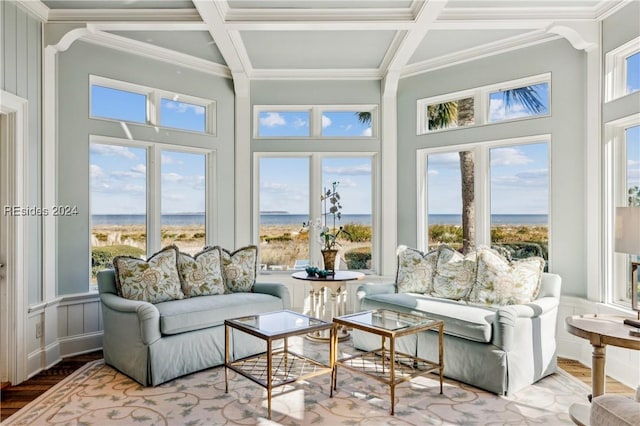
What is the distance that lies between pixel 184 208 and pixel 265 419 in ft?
9.43

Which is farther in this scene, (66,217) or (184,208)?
(184,208)

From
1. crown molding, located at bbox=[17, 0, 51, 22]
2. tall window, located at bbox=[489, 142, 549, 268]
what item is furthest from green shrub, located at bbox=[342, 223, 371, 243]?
crown molding, located at bbox=[17, 0, 51, 22]

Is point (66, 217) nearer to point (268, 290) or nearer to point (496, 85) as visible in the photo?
point (268, 290)

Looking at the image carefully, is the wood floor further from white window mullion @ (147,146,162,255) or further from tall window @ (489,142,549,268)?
white window mullion @ (147,146,162,255)

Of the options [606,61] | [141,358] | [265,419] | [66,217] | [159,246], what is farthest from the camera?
[159,246]

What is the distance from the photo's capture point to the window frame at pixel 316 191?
512cm

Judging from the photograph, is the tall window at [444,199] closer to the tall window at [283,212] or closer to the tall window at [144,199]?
the tall window at [283,212]

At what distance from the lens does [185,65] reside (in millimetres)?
4770

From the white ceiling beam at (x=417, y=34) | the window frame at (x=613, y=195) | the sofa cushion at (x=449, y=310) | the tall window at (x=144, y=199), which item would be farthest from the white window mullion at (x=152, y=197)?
the window frame at (x=613, y=195)

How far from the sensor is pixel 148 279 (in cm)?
367

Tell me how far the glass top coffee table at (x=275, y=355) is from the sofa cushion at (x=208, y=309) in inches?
A: 14.5

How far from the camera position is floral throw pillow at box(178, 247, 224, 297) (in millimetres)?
3963

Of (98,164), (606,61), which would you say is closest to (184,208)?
(98,164)

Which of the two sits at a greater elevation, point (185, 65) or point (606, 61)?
point (185, 65)
